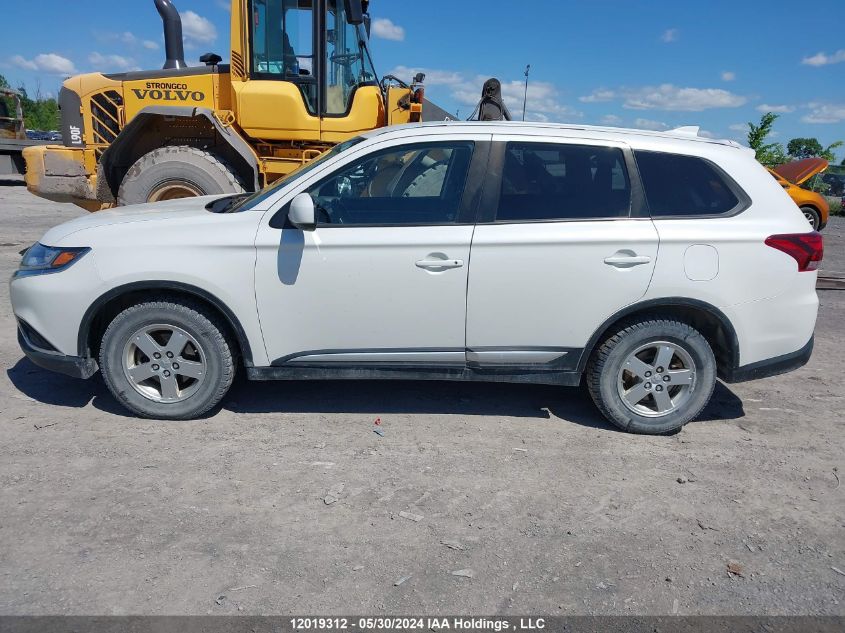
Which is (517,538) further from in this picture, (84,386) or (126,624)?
(84,386)

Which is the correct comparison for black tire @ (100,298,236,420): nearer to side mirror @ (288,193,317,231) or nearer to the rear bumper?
side mirror @ (288,193,317,231)

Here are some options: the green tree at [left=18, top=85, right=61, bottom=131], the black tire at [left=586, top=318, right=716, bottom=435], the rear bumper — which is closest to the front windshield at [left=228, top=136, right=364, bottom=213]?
the black tire at [left=586, top=318, right=716, bottom=435]

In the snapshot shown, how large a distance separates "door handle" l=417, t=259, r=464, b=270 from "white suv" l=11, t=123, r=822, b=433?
1 centimetres

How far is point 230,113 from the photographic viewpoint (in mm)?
8047

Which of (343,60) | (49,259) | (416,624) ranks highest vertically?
(343,60)

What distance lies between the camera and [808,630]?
2625 millimetres

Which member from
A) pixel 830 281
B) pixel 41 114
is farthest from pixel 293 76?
pixel 41 114

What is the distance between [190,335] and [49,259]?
3.19ft

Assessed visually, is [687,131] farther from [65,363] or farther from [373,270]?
[65,363]

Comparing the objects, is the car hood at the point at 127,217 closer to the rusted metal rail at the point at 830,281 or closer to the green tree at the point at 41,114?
the rusted metal rail at the point at 830,281

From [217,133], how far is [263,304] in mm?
4606

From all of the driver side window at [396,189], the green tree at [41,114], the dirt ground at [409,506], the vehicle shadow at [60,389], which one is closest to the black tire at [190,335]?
the dirt ground at [409,506]

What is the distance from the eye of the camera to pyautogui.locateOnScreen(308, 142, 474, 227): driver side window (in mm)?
4051

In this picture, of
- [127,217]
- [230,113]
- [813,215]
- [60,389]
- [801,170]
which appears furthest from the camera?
[801,170]
